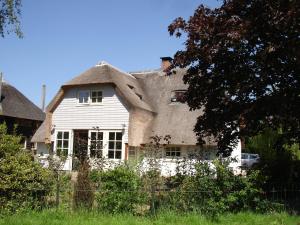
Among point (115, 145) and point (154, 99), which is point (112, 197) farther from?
point (154, 99)

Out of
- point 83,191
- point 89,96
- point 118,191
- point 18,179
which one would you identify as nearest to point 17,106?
point 89,96

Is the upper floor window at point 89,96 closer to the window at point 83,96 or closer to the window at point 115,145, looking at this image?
the window at point 83,96

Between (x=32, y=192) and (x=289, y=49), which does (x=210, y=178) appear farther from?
(x=32, y=192)

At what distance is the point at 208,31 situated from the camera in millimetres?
10953

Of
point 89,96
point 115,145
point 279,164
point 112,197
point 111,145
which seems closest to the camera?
point 112,197

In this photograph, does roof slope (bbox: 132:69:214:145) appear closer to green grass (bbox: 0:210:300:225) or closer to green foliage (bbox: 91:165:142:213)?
green foliage (bbox: 91:165:142:213)

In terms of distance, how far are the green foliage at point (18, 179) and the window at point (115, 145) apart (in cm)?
1570

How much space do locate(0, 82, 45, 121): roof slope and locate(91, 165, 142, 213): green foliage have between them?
3451cm

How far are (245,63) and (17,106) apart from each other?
126 ft

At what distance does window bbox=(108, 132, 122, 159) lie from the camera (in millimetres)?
27109

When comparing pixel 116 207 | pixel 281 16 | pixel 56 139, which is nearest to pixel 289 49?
pixel 281 16

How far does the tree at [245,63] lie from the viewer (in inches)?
403

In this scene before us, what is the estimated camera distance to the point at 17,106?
45.5 meters

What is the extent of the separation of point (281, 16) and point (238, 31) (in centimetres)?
105
